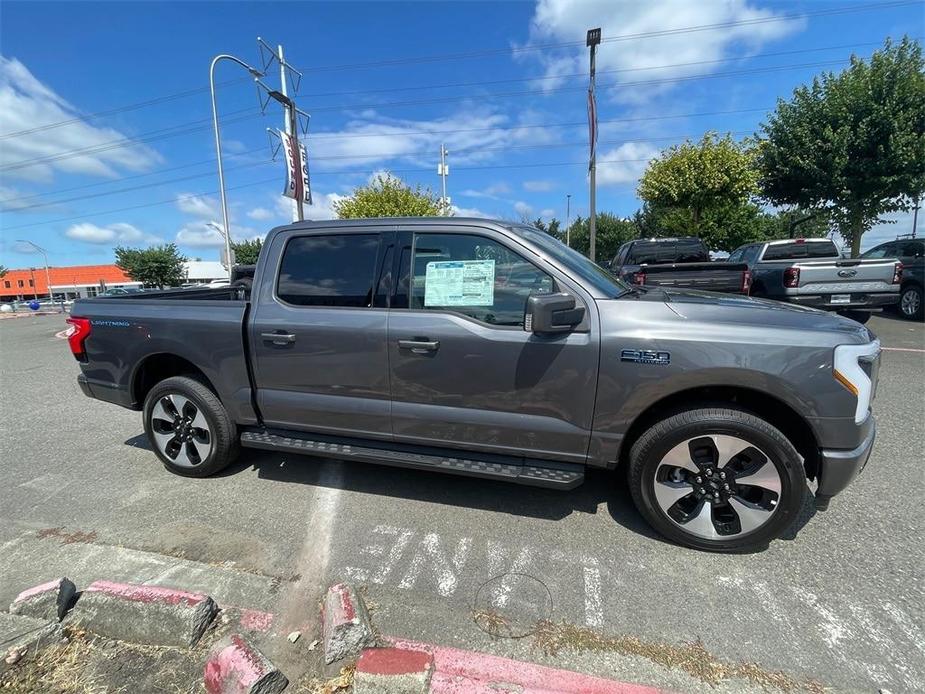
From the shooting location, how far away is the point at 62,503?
11.8ft

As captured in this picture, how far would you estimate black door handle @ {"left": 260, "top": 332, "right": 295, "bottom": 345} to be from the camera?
337 cm

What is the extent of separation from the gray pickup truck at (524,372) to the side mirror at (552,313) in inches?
0.5

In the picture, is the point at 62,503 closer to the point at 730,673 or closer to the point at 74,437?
the point at 74,437

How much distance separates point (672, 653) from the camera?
6.97 feet

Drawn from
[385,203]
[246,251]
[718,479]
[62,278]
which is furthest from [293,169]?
[62,278]

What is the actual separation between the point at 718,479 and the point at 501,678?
1660mm

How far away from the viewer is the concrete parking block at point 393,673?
1841 mm

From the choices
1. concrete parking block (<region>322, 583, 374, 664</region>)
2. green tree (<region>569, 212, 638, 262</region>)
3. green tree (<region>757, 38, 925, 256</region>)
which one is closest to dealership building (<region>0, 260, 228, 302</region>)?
green tree (<region>569, 212, 638, 262</region>)

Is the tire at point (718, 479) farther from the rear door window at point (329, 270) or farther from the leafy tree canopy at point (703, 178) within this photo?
the leafy tree canopy at point (703, 178)

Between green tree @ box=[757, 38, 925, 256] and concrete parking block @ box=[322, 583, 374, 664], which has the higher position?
green tree @ box=[757, 38, 925, 256]

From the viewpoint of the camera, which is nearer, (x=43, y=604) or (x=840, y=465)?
(x=43, y=604)

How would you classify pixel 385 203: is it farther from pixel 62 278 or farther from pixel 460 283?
pixel 62 278

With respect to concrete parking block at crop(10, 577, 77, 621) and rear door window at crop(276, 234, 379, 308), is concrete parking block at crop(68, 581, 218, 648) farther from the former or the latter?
rear door window at crop(276, 234, 379, 308)

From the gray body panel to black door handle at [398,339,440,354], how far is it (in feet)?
0.11
